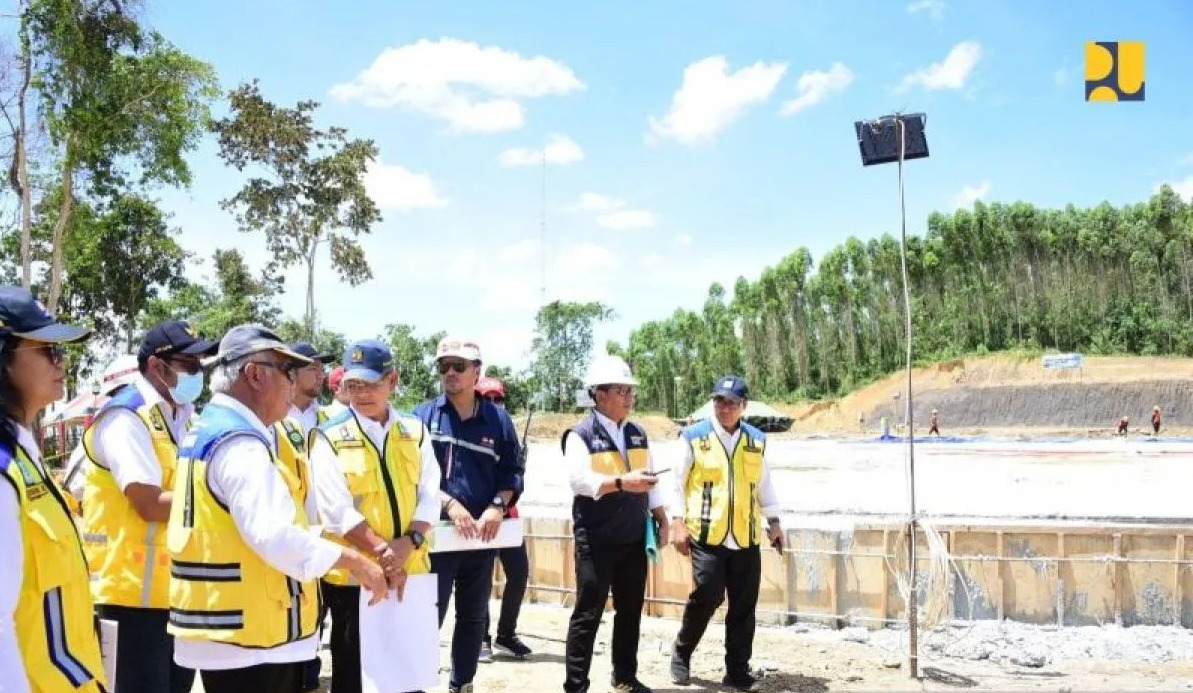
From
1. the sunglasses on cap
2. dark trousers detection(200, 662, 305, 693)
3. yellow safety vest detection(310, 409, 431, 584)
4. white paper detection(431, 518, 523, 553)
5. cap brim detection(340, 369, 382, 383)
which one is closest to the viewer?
dark trousers detection(200, 662, 305, 693)

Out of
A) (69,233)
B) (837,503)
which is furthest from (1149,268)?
(69,233)

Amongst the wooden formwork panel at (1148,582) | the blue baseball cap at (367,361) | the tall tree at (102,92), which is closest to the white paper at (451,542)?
the blue baseball cap at (367,361)

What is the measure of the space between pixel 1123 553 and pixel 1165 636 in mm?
573

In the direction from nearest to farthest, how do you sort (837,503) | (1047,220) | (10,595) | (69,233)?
(10,595)
(837,503)
(69,233)
(1047,220)

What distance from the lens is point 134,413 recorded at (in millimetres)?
3221

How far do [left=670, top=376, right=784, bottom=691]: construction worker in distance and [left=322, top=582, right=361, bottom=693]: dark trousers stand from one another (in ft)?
7.56

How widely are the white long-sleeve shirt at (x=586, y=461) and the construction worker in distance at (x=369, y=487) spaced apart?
3.83 feet

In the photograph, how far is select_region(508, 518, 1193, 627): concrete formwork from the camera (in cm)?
620

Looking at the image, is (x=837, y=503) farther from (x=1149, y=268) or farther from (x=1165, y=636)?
(x=1149, y=268)

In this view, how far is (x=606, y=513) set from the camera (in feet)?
15.7

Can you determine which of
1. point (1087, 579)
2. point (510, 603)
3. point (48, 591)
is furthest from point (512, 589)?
point (48, 591)

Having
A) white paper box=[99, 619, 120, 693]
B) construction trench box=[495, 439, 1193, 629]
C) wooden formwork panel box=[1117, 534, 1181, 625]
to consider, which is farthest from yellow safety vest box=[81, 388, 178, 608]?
wooden formwork panel box=[1117, 534, 1181, 625]

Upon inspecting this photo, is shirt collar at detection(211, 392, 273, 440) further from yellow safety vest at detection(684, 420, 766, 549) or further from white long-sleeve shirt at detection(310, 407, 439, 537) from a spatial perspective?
yellow safety vest at detection(684, 420, 766, 549)

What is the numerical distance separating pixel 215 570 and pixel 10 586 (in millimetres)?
728
